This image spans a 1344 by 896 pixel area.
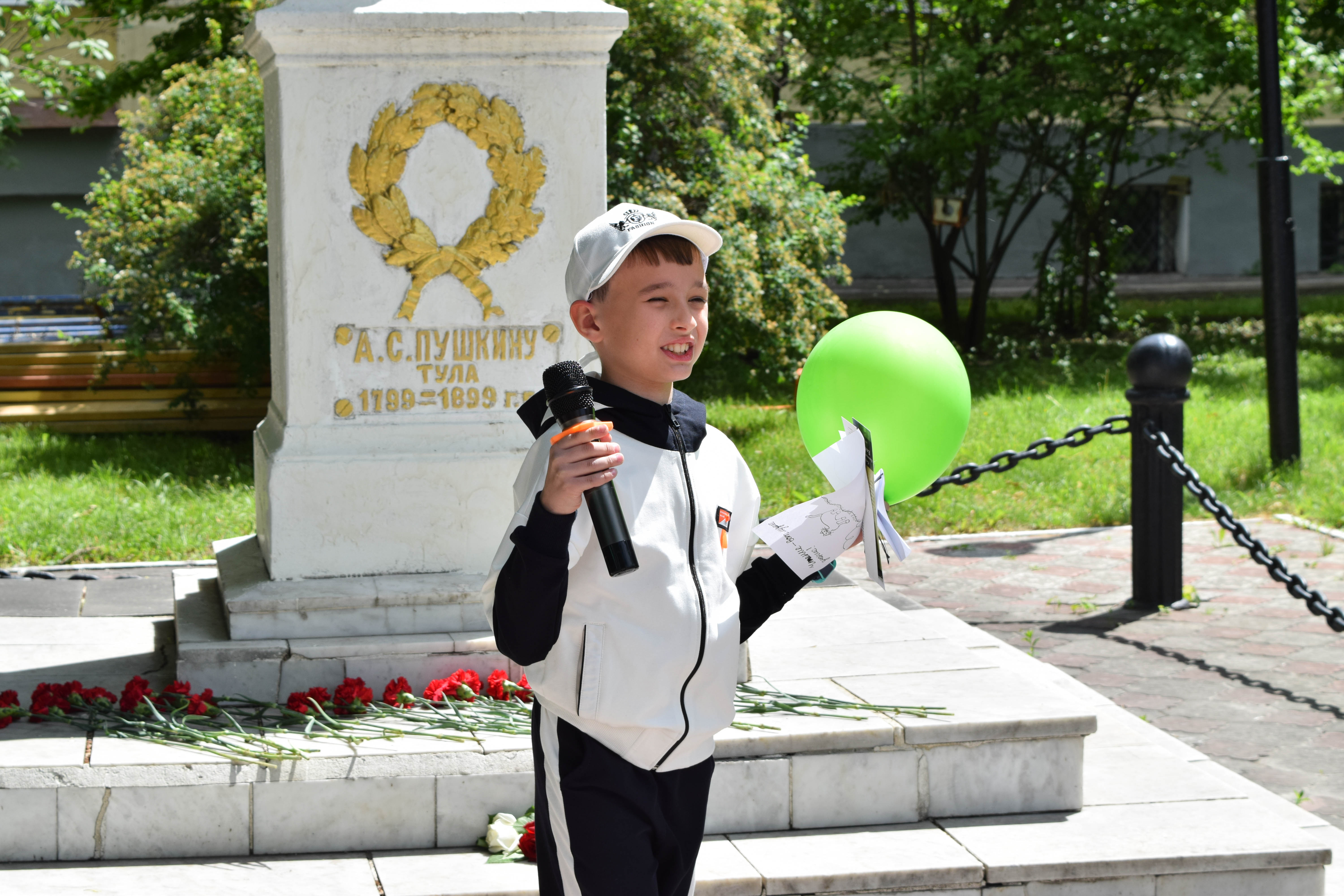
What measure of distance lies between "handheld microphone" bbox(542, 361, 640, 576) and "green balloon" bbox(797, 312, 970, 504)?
0.70 m

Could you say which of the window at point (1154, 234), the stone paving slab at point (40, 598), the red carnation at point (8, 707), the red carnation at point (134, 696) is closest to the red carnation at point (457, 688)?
the red carnation at point (134, 696)

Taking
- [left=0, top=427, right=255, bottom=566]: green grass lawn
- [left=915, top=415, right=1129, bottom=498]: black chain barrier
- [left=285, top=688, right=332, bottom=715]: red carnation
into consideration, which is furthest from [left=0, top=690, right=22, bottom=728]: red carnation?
[left=915, top=415, right=1129, bottom=498]: black chain barrier

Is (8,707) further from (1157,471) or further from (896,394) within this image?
(1157,471)

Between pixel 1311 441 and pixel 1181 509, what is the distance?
4.65 meters

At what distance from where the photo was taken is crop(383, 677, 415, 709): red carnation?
4008 mm

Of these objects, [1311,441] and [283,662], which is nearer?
[283,662]

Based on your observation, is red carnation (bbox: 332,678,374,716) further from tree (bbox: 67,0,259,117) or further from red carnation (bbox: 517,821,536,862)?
tree (bbox: 67,0,259,117)

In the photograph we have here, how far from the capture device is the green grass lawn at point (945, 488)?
7844 millimetres

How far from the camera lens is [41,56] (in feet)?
43.9

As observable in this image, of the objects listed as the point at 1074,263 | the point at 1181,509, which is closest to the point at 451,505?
the point at 1181,509

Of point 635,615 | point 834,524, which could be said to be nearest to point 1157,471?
point 834,524

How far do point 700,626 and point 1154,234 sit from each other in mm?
25532

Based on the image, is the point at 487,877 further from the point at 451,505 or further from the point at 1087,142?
the point at 1087,142

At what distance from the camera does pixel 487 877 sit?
Result: 3418mm
